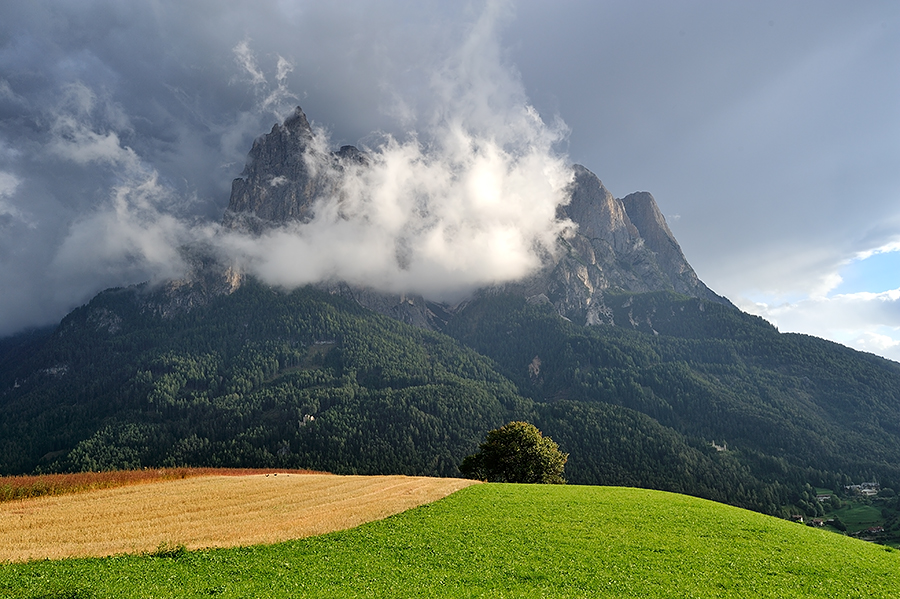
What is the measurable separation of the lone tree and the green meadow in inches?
2161

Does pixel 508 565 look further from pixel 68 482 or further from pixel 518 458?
pixel 518 458

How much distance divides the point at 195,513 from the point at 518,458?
2642 inches

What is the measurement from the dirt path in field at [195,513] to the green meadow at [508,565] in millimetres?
3983

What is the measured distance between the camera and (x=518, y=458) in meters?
95.4

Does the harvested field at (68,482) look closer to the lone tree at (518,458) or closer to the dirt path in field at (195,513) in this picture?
the dirt path in field at (195,513)

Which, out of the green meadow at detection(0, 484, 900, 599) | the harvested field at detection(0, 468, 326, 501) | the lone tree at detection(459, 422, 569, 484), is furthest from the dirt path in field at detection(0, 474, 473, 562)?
the lone tree at detection(459, 422, 569, 484)

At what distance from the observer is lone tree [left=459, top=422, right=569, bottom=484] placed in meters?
94.7

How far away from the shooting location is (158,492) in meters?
58.6

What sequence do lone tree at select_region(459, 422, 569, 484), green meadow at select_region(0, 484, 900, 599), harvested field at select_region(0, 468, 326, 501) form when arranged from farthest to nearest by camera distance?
lone tree at select_region(459, 422, 569, 484) → harvested field at select_region(0, 468, 326, 501) → green meadow at select_region(0, 484, 900, 599)

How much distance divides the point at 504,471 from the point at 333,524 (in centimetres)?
6469

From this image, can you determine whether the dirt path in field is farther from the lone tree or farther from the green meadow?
the lone tree

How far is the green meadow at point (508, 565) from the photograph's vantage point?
23672mm

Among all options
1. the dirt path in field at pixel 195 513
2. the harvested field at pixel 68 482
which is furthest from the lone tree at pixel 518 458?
the harvested field at pixel 68 482

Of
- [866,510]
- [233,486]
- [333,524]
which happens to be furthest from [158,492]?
[866,510]
